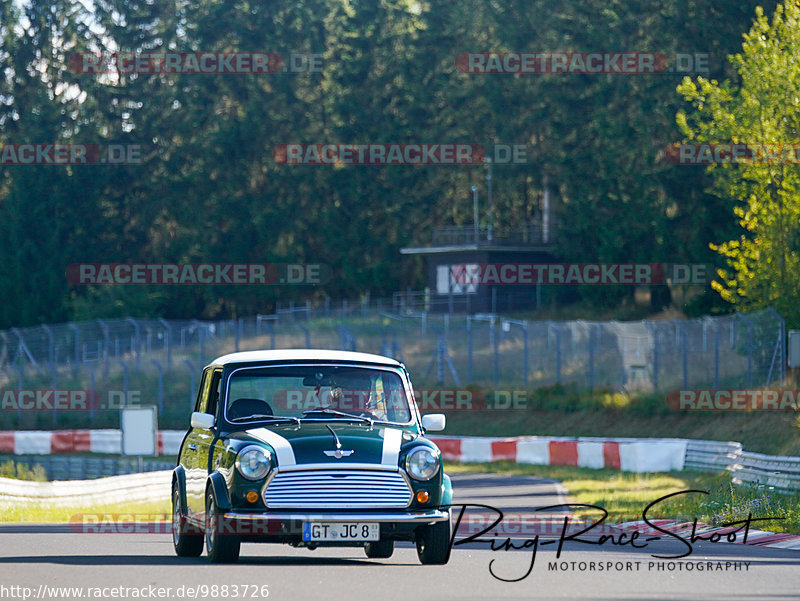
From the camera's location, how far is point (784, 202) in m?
32.4

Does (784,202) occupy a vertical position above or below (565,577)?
above

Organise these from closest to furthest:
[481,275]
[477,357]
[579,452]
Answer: [579,452] < [477,357] < [481,275]

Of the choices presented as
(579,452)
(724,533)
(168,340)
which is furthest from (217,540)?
(168,340)

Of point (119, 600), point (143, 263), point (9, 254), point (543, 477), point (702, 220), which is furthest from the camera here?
point (143, 263)

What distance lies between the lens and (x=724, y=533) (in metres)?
15.7

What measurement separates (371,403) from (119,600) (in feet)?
11.6

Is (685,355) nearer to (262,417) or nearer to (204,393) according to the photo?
(204,393)

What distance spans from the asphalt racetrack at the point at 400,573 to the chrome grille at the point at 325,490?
52 centimetres

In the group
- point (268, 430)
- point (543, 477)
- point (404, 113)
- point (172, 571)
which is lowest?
point (543, 477)

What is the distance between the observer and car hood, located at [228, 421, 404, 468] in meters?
11.3

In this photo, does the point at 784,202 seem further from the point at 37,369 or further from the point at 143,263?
the point at 143,263

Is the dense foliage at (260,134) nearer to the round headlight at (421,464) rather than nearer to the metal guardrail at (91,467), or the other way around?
the metal guardrail at (91,467)

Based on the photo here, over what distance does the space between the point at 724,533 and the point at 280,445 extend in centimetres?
630

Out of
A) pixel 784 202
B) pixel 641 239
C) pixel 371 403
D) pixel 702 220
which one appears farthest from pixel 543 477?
pixel 641 239
